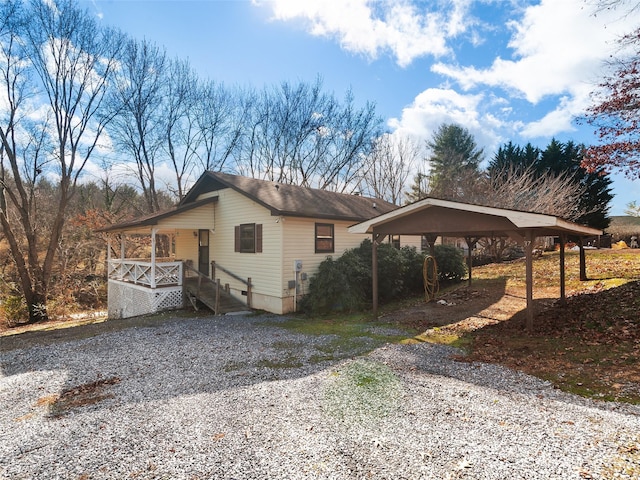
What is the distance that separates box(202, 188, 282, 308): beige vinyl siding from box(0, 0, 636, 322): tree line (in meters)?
9.36

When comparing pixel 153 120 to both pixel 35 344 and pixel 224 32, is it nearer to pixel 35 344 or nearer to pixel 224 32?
pixel 224 32

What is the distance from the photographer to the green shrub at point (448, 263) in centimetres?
1535

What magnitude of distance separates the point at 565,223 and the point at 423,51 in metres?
11.4

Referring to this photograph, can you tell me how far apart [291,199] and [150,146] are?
15994 millimetres

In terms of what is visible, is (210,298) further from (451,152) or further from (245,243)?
(451,152)

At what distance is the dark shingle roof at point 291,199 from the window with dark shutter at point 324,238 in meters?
0.51

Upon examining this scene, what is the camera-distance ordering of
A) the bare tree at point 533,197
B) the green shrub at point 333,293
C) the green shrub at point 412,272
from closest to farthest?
1. the green shrub at point 333,293
2. the green shrub at point 412,272
3. the bare tree at point 533,197

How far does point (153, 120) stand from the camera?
22906 millimetres

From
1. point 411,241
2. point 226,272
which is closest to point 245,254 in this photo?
point 226,272

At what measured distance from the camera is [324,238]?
501 inches

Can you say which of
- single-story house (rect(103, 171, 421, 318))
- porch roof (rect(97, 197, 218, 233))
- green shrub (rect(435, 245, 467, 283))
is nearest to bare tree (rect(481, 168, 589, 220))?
green shrub (rect(435, 245, 467, 283))

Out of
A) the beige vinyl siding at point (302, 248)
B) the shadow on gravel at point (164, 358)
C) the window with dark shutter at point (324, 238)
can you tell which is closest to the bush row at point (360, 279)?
the beige vinyl siding at point (302, 248)

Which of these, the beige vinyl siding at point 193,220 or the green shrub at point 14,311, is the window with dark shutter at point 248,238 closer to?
the beige vinyl siding at point 193,220

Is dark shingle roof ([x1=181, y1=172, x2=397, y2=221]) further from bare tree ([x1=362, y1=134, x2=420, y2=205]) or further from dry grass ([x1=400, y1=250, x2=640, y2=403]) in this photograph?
bare tree ([x1=362, y1=134, x2=420, y2=205])
